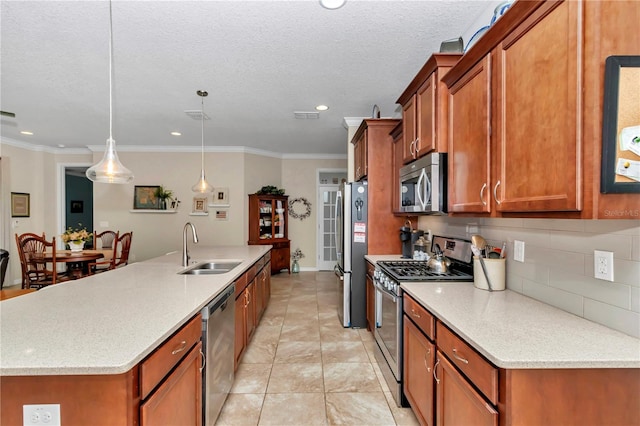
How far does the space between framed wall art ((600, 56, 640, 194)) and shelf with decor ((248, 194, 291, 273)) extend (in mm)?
5657

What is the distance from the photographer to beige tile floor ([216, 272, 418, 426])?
200 centimetres

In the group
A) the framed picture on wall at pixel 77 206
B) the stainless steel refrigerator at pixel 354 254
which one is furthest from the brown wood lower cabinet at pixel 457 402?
the framed picture on wall at pixel 77 206

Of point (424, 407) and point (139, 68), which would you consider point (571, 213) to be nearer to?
point (424, 407)

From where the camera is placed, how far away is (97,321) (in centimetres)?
135

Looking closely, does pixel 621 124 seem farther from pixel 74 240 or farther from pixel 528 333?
pixel 74 240

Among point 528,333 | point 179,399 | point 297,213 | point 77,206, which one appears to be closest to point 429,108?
point 528,333

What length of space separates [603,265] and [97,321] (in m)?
2.19

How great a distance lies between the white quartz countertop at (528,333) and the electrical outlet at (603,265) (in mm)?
210

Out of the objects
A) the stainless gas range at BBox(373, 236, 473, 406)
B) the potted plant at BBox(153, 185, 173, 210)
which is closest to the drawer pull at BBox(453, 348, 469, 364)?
the stainless gas range at BBox(373, 236, 473, 406)

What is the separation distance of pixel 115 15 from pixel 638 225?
10.1 ft

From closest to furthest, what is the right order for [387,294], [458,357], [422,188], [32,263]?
[458,357], [422,188], [387,294], [32,263]

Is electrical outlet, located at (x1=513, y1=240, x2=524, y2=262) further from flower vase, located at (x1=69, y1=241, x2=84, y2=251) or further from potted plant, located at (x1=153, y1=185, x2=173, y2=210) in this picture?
potted plant, located at (x1=153, y1=185, x2=173, y2=210)

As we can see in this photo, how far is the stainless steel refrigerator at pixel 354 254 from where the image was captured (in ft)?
11.3

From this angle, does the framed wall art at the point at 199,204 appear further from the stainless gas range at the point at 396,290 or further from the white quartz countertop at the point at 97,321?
the stainless gas range at the point at 396,290
